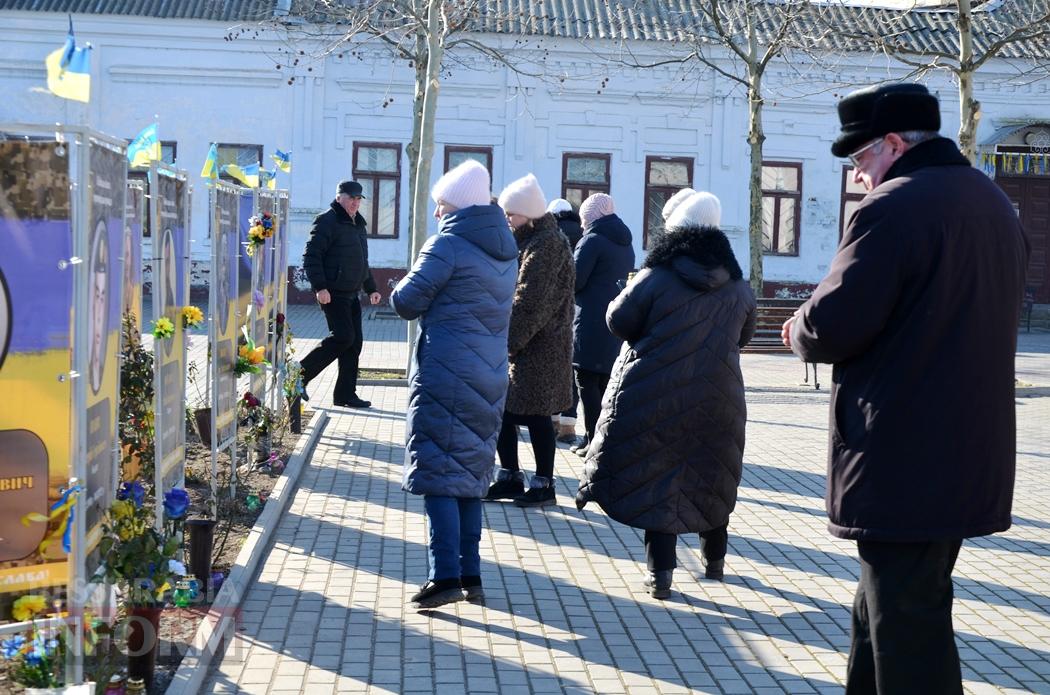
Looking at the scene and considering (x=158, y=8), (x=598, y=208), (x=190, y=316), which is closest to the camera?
(x=190, y=316)

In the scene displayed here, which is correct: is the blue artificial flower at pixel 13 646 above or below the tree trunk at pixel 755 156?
below

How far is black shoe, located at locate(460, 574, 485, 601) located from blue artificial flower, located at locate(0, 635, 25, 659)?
2126mm

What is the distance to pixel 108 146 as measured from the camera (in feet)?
15.8

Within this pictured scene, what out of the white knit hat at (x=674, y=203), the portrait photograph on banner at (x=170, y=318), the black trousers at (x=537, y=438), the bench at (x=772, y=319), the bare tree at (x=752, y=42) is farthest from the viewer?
the bare tree at (x=752, y=42)

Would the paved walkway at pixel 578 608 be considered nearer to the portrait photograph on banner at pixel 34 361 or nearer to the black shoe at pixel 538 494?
the black shoe at pixel 538 494

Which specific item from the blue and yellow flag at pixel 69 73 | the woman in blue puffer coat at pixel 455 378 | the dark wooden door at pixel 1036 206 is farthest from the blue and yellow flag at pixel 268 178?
the dark wooden door at pixel 1036 206

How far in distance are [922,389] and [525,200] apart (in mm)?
4178

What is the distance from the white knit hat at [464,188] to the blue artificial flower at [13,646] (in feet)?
8.55

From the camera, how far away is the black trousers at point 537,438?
26.5 feet

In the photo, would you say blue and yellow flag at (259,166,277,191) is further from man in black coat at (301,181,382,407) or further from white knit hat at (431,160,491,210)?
white knit hat at (431,160,491,210)

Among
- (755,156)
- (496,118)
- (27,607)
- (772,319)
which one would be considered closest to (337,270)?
(772,319)

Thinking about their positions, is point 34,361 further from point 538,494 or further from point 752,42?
point 752,42

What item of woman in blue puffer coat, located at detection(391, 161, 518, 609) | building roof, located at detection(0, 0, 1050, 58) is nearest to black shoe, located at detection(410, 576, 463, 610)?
woman in blue puffer coat, located at detection(391, 161, 518, 609)

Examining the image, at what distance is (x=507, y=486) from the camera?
27.6 feet
